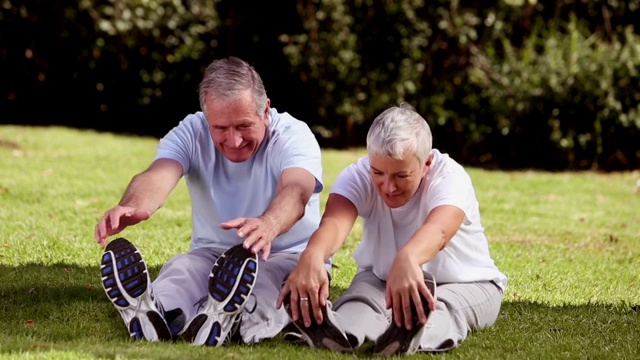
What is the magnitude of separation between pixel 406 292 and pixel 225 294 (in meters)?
0.84

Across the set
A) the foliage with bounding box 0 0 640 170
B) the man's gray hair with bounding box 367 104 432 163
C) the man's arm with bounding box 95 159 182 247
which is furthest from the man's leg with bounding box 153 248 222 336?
the foliage with bounding box 0 0 640 170

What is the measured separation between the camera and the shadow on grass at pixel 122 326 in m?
4.45

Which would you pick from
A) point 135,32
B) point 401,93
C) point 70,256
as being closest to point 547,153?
point 401,93

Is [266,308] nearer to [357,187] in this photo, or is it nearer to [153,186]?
[357,187]

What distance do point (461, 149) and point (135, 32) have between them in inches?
190

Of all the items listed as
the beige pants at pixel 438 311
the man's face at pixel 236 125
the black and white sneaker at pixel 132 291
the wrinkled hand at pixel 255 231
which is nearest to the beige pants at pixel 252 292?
the black and white sneaker at pixel 132 291

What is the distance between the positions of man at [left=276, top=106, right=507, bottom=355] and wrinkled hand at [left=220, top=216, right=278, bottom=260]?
0.18m

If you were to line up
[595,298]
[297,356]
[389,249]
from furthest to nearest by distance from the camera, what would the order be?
[595,298] < [389,249] < [297,356]

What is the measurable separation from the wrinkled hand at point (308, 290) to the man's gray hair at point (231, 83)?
3.21 ft

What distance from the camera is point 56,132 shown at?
14.1 meters

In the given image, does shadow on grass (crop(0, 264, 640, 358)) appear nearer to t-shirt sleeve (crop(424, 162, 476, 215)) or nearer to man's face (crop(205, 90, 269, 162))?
t-shirt sleeve (crop(424, 162, 476, 215))

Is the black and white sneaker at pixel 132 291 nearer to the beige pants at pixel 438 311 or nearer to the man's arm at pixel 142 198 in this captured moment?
the man's arm at pixel 142 198

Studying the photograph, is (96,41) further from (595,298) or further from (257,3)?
(595,298)

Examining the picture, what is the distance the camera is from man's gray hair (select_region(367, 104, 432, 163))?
14.7 feet
